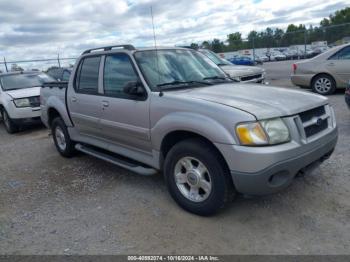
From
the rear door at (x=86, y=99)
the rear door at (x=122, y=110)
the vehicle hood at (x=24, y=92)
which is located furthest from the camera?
the vehicle hood at (x=24, y=92)

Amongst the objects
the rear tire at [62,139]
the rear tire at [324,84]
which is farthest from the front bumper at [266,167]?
the rear tire at [324,84]

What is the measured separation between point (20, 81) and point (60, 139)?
477 centimetres

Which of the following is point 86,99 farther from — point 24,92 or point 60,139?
point 24,92

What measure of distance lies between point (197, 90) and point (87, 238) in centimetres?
201

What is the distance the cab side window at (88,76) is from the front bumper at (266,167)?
255cm

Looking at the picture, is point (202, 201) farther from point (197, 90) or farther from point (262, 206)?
point (197, 90)

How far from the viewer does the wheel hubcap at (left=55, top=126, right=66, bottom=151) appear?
6.18 meters

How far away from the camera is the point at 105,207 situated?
4.07 metres

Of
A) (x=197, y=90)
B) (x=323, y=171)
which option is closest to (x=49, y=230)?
(x=197, y=90)

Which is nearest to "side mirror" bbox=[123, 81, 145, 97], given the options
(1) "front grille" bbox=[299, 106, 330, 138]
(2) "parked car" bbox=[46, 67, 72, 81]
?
(1) "front grille" bbox=[299, 106, 330, 138]

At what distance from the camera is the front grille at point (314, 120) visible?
3441 mm

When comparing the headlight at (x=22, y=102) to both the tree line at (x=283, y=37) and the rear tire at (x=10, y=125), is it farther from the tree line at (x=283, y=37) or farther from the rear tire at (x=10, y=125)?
the tree line at (x=283, y=37)

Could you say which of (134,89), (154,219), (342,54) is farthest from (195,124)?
(342,54)

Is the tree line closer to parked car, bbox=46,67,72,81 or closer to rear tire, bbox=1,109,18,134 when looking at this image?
parked car, bbox=46,67,72,81
